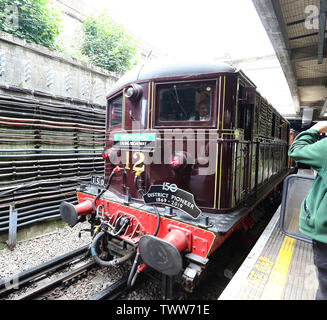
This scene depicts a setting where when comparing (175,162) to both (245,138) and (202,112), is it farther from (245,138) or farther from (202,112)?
(245,138)

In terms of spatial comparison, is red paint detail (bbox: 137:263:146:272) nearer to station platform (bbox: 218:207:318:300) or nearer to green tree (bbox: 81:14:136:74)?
station platform (bbox: 218:207:318:300)

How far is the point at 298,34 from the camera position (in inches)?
169

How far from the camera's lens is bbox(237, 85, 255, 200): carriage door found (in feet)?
10.0

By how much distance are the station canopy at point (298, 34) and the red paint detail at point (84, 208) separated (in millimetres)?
3951

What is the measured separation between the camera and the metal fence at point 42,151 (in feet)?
14.4

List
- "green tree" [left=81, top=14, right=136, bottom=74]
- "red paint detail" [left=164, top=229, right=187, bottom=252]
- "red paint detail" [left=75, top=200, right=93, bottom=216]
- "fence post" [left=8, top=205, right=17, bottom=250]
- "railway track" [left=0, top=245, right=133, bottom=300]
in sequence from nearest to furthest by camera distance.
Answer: "red paint detail" [left=164, top=229, right=187, bottom=252]
"railway track" [left=0, top=245, right=133, bottom=300]
"red paint detail" [left=75, top=200, right=93, bottom=216]
"fence post" [left=8, top=205, right=17, bottom=250]
"green tree" [left=81, top=14, right=136, bottom=74]

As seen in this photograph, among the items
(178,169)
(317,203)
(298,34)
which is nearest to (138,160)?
(178,169)

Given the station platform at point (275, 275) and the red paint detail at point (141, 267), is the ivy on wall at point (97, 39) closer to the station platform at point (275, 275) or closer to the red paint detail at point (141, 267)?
the red paint detail at point (141, 267)

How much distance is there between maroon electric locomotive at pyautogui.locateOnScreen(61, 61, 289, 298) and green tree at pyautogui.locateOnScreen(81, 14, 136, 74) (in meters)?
5.40

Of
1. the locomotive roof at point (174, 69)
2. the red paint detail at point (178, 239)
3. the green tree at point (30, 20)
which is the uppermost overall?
the green tree at point (30, 20)

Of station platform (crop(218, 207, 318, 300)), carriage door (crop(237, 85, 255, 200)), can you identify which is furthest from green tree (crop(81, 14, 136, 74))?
station platform (crop(218, 207, 318, 300))

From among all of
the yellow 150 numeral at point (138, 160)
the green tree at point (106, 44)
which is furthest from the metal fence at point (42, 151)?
the green tree at point (106, 44)
